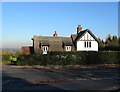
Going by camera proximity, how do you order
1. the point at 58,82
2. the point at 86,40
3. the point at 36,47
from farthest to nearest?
the point at 86,40 < the point at 36,47 < the point at 58,82

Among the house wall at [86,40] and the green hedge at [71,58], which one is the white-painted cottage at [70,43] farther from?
the green hedge at [71,58]

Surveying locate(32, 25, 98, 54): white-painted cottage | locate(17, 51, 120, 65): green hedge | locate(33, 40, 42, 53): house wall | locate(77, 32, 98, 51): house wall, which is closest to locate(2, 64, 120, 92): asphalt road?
locate(17, 51, 120, 65): green hedge

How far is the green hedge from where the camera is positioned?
2567 cm

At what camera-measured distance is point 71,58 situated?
87.2ft

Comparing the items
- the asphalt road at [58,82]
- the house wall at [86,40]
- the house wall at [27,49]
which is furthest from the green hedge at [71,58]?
the house wall at [27,49]

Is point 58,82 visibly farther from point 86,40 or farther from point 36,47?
point 86,40

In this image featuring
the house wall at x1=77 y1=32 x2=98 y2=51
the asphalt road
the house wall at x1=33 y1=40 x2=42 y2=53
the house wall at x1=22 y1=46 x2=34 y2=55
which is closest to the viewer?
the asphalt road

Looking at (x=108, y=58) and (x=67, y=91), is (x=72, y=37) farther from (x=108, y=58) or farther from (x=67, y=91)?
(x=67, y=91)

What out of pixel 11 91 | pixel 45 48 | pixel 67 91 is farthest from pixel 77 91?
pixel 45 48

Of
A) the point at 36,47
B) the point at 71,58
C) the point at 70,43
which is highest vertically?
the point at 70,43

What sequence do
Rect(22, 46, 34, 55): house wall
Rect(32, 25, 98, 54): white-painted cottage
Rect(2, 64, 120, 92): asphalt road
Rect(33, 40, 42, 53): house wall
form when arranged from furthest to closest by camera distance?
Rect(22, 46, 34, 55): house wall
Rect(32, 25, 98, 54): white-painted cottage
Rect(33, 40, 42, 53): house wall
Rect(2, 64, 120, 92): asphalt road

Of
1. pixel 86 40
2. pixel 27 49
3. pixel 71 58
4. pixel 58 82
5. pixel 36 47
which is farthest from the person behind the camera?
pixel 86 40

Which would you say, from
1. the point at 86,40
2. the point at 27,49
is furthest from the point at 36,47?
the point at 86,40

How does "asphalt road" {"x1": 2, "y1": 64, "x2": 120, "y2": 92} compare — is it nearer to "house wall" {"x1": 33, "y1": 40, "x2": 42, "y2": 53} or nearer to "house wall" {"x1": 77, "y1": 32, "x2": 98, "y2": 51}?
"house wall" {"x1": 33, "y1": 40, "x2": 42, "y2": 53}
